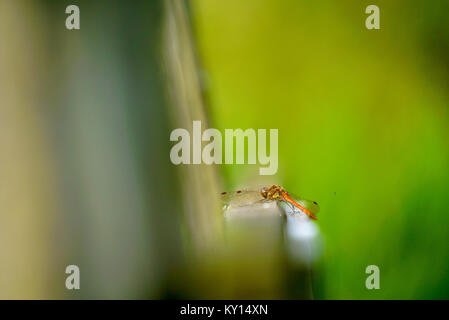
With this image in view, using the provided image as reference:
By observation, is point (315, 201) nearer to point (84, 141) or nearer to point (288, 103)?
point (288, 103)

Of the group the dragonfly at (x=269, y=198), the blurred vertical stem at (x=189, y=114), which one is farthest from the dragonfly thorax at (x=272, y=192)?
the blurred vertical stem at (x=189, y=114)

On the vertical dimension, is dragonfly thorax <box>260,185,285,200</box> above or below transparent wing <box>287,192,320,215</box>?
above

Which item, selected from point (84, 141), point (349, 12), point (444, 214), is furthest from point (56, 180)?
point (444, 214)

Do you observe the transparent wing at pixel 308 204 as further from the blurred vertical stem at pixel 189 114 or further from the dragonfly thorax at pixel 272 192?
the blurred vertical stem at pixel 189 114

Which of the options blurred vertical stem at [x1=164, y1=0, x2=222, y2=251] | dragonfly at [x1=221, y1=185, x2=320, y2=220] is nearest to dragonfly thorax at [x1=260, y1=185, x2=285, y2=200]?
dragonfly at [x1=221, y1=185, x2=320, y2=220]

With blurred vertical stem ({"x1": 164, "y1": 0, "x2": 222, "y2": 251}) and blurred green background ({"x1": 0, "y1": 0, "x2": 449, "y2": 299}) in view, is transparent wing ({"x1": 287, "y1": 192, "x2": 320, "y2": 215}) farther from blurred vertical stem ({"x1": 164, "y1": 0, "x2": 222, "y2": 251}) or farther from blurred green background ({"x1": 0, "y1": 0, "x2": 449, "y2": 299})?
blurred vertical stem ({"x1": 164, "y1": 0, "x2": 222, "y2": 251})

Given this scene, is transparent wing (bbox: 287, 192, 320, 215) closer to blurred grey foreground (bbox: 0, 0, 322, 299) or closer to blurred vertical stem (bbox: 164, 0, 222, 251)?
blurred grey foreground (bbox: 0, 0, 322, 299)
